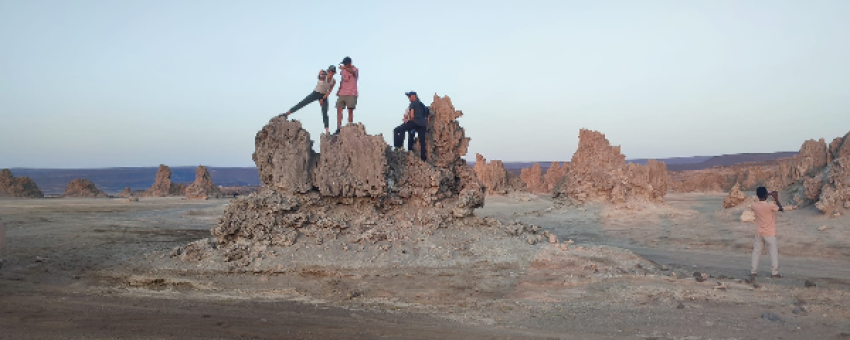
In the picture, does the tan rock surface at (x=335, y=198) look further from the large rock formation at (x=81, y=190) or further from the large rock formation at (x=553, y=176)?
the large rock formation at (x=81, y=190)

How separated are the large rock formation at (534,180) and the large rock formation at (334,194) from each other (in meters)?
26.4

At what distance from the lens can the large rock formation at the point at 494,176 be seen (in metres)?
30.2

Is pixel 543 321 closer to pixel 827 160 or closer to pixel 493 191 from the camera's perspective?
pixel 827 160

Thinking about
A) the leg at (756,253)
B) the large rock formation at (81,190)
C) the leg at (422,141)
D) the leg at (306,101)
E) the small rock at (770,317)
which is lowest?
the small rock at (770,317)

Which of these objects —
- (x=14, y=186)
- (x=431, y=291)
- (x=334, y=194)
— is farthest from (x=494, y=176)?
(x=14, y=186)

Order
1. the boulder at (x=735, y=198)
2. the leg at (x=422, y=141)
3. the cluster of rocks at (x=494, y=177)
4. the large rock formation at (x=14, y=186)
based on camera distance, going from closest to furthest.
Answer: the leg at (x=422, y=141)
the boulder at (x=735, y=198)
the large rock formation at (x=14, y=186)
the cluster of rocks at (x=494, y=177)

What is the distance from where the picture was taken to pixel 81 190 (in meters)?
32.8

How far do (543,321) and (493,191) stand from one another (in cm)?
2428

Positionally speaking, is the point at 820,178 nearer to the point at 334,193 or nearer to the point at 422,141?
the point at 422,141

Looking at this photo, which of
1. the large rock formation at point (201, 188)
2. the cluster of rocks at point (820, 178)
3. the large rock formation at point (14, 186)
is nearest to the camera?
the cluster of rocks at point (820, 178)

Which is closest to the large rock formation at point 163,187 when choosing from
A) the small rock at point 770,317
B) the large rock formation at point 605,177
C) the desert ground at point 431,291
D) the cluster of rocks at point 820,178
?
the desert ground at point 431,291

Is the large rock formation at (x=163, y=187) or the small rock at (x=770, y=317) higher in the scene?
the large rock formation at (x=163, y=187)

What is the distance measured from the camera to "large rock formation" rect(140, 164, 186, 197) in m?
33.7

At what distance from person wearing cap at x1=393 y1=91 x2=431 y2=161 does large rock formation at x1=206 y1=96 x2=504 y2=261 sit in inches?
16.5
